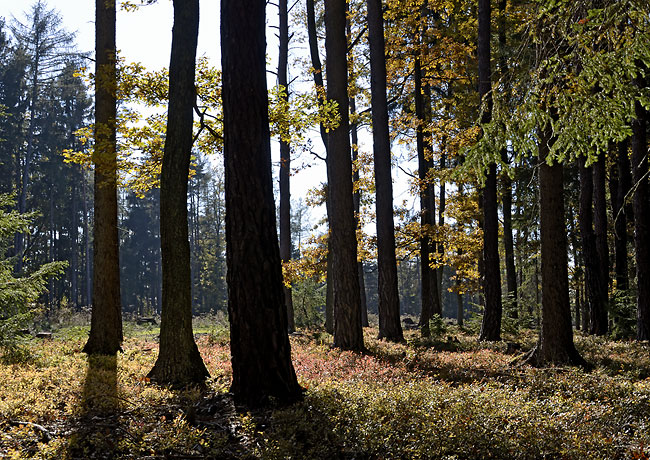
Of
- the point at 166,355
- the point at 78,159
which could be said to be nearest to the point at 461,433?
the point at 166,355

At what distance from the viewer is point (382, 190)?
526 inches

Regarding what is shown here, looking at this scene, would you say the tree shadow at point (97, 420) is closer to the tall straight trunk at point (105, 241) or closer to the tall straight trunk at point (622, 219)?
the tall straight trunk at point (105, 241)

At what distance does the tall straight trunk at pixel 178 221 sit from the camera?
721 centimetres

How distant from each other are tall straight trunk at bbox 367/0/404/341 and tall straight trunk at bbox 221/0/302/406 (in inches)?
300

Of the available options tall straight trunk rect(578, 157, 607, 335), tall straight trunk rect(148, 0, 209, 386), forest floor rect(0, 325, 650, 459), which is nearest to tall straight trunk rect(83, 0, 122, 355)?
forest floor rect(0, 325, 650, 459)

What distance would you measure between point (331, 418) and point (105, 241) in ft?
24.5

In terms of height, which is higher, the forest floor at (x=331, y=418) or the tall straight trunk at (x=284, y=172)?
the tall straight trunk at (x=284, y=172)

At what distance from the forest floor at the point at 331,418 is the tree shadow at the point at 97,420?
0.04 ft

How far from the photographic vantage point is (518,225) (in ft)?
69.6

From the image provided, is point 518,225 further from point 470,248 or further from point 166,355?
point 166,355

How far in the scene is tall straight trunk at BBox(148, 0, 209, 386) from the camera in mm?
7207

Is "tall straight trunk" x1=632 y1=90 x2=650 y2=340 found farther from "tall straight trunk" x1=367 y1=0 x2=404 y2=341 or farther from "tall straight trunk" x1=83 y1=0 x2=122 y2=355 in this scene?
"tall straight trunk" x1=83 y1=0 x2=122 y2=355

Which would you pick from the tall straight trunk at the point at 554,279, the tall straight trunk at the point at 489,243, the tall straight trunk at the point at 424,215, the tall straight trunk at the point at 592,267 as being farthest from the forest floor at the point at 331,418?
the tall straight trunk at the point at 592,267

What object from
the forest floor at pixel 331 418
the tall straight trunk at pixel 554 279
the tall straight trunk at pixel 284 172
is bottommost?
the forest floor at pixel 331 418
